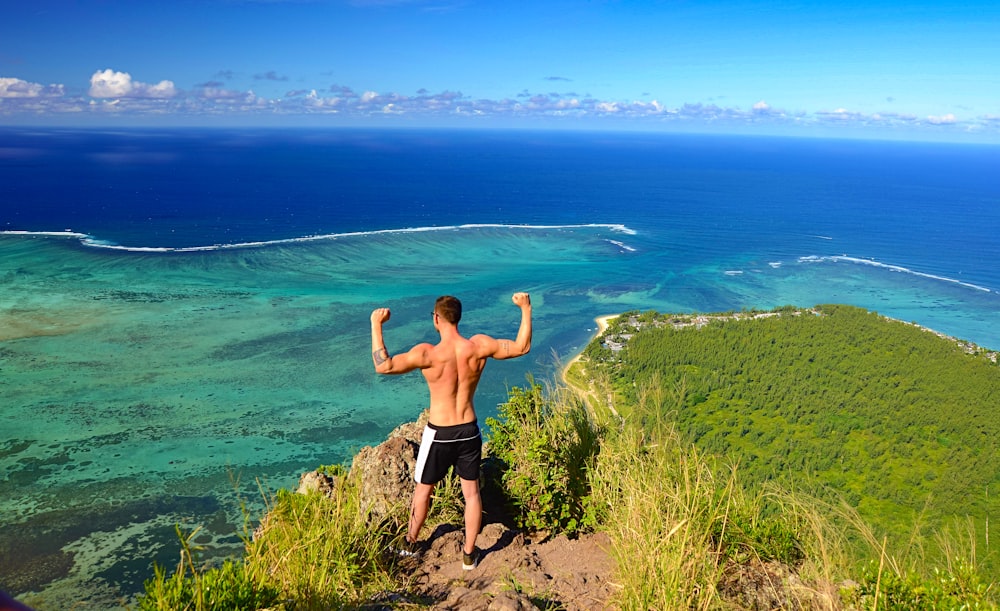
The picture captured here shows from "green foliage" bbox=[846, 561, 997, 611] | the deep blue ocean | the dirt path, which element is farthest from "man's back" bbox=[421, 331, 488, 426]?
"green foliage" bbox=[846, 561, 997, 611]

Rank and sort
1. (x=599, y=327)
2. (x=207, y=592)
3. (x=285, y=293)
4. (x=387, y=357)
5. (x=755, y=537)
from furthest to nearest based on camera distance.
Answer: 1. (x=285, y=293)
2. (x=599, y=327)
3. (x=755, y=537)
4. (x=387, y=357)
5. (x=207, y=592)

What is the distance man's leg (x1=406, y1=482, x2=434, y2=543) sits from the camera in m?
4.81

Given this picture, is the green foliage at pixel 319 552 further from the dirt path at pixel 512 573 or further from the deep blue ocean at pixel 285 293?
the deep blue ocean at pixel 285 293

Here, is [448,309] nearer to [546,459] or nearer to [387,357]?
[387,357]

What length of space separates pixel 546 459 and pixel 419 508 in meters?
1.29

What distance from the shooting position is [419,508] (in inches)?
191

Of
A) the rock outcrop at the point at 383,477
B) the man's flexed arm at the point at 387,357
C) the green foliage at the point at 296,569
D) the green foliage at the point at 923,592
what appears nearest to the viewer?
the green foliage at the point at 296,569

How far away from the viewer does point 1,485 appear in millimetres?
14922

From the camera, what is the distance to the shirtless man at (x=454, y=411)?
184 inches

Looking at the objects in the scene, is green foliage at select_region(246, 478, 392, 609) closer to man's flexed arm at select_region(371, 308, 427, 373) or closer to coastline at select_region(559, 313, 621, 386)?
man's flexed arm at select_region(371, 308, 427, 373)

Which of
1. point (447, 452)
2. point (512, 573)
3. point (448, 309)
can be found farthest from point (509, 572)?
point (448, 309)

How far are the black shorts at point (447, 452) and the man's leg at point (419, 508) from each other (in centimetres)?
7

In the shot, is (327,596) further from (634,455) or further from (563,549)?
(634,455)

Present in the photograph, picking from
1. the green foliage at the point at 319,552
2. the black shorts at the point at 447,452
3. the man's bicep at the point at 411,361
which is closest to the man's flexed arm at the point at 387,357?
the man's bicep at the point at 411,361
